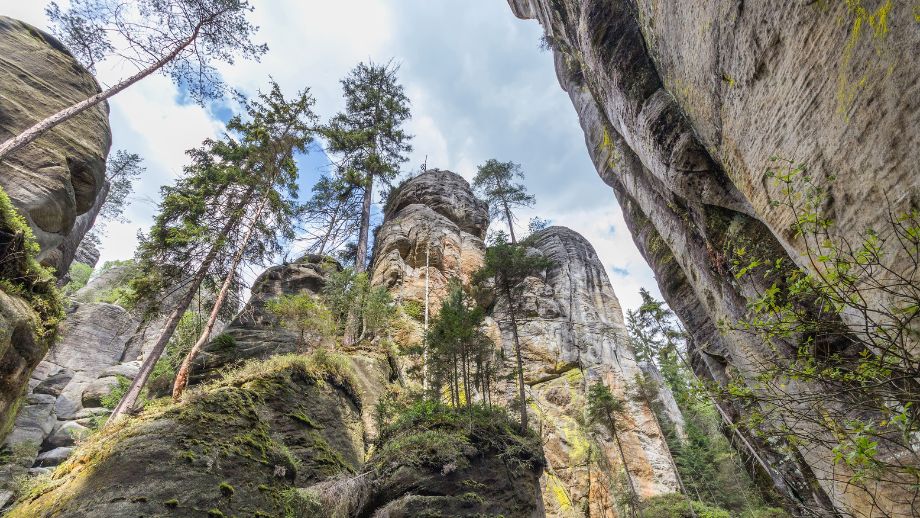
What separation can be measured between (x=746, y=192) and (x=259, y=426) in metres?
10.7

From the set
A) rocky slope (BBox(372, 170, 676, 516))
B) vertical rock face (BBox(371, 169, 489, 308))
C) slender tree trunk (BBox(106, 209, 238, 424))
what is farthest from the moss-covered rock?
vertical rock face (BBox(371, 169, 489, 308))

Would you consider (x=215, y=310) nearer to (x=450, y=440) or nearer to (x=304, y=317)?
(x=304, y=317)

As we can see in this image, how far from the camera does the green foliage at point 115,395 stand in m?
19.0

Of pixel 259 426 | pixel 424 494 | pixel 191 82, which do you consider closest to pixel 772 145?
pixel 424 494

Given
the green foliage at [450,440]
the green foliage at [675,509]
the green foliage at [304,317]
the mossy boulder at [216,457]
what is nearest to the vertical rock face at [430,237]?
the green foliage at [304,317]

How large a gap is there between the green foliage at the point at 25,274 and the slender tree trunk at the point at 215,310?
3.08m

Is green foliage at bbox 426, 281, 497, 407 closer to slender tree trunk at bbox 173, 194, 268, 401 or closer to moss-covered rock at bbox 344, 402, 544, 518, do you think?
moss-covered rock at bbox 344, 402, 544, 518

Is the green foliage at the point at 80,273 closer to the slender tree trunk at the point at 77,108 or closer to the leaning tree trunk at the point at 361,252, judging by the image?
the leaning tree trunk at the point at 361,252

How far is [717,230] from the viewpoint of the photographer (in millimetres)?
10117

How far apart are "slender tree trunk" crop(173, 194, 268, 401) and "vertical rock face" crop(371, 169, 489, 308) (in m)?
8.40

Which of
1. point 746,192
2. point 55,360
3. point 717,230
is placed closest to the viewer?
point 746,192

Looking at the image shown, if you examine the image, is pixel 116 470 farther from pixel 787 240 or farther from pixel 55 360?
pixel 55 360

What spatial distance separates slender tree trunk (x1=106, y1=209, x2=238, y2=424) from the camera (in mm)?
9438

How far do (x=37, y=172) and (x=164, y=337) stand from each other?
19.7ft
